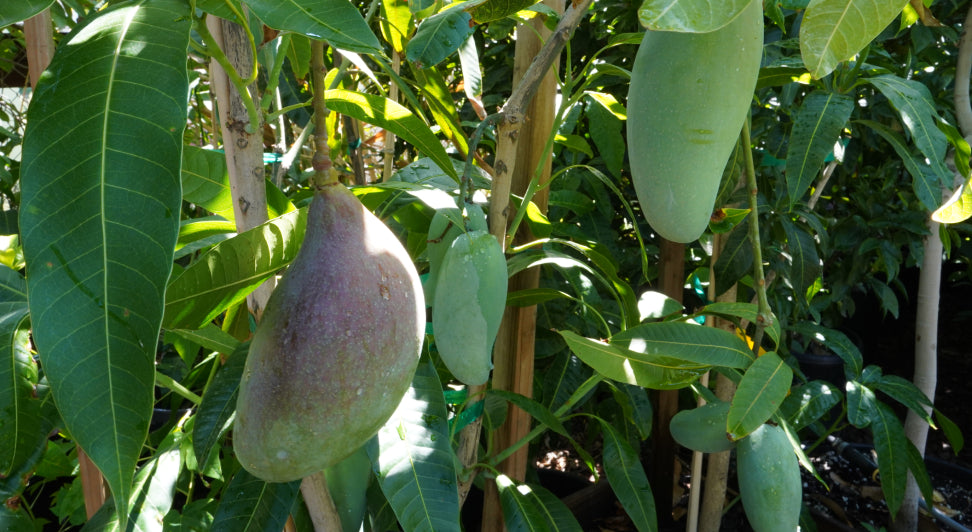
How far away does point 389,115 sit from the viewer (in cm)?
65

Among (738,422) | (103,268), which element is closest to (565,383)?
(738,422)

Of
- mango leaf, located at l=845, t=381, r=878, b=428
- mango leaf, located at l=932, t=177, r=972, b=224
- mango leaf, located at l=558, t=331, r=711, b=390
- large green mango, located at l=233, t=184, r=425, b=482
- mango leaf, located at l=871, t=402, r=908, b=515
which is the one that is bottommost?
mango leaf, located at l=871, t=402, r=908, b=515

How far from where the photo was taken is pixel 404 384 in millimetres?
372

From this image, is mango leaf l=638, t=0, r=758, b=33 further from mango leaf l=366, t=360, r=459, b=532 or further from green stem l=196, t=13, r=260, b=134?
mango leaf l=366, t=360, r=459, b=532

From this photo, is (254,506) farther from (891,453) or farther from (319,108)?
(891,453)

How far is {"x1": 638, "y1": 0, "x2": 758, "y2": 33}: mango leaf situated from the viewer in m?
0.31

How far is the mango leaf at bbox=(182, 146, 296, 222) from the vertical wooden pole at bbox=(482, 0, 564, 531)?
0.28 m

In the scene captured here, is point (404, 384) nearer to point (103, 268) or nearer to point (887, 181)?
point (103, 268)

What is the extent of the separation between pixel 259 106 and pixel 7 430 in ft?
1.13

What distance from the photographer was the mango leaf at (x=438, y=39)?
1.72ft

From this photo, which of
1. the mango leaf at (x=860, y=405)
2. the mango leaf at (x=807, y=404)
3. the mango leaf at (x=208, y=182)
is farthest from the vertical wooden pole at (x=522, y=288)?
the mango leaf at (x=860, y=405)

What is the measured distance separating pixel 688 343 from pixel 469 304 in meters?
0.32

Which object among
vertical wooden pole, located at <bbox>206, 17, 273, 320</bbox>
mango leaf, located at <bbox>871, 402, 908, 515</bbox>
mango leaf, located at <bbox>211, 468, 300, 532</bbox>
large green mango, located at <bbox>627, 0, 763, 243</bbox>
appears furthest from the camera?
mango leaf, located at <bbox>871, 402, 908, 515</bbox>

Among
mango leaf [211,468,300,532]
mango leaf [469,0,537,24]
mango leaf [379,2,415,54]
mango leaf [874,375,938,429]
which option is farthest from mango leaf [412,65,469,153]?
mango leaf [874,375,938,429]
